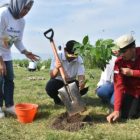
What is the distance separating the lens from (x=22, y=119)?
5.97 m

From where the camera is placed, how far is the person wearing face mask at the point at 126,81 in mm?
5562

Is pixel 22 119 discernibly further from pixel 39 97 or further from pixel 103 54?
pixel 39 97

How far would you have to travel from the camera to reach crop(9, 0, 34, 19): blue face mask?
614cm

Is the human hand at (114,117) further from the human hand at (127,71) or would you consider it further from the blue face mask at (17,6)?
the blue face mask at (17,6)

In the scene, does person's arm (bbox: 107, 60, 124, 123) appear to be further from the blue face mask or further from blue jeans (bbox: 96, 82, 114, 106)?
the blue face mask

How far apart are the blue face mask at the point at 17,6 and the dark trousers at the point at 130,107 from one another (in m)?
1.93

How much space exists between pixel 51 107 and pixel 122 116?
140cm

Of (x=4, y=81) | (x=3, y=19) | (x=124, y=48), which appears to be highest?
(x=3, y=19)

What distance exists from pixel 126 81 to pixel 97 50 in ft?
2.76

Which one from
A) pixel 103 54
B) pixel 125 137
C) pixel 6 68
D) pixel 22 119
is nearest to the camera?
pixel 125 137

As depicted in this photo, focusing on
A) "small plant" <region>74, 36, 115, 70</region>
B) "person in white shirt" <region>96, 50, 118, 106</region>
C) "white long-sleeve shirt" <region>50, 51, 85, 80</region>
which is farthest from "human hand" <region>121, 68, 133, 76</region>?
"white long-sleeve shirt" <region>50, 51, 85, 80</region>

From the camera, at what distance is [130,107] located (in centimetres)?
605

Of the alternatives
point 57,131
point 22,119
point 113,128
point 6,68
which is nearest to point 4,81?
point 6,68

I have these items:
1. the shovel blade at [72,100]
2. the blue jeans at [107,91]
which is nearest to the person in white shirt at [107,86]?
the blue jeans at [107,91]
